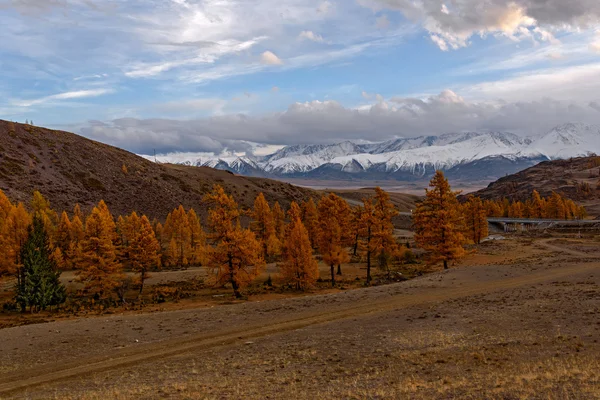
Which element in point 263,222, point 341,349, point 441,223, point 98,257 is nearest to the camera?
point 341,349

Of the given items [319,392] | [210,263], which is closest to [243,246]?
[210,263]

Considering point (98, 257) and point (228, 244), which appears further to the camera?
point (98, 257)

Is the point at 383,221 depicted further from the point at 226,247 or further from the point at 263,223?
the point at 263,223

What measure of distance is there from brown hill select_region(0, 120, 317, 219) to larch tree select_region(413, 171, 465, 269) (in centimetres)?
10354

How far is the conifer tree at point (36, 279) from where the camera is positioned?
4500 cm

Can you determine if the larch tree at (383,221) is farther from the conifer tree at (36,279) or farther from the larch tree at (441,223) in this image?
the conifer tree at (36,279)

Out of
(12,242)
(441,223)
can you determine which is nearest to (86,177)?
(12,242)

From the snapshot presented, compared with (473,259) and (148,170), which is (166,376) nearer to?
(473,259)

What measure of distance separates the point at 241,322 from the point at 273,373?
11999 millimetres

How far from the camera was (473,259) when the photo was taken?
209ft

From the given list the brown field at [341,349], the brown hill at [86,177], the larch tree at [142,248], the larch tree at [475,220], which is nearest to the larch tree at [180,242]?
the larch tree at [142,248]

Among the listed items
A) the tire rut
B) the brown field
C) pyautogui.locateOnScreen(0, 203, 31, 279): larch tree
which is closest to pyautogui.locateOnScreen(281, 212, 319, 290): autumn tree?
the brown field

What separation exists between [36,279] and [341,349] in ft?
126

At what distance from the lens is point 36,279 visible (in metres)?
45.7
